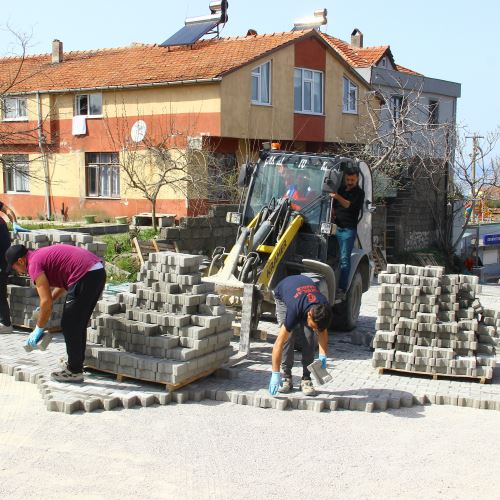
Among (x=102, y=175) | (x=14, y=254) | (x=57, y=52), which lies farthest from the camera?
(x=57, y=52)

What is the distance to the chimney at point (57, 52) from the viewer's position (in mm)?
29672

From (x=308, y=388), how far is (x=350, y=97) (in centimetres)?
2379

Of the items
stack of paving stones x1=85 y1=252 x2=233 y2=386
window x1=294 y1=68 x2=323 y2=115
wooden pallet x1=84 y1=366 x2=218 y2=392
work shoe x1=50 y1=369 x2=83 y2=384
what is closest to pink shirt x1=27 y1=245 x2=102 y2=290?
stack of paving stones x1=85 y1=252 x2=233 y2=386

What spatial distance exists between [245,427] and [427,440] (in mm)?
1800

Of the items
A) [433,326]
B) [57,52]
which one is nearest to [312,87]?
[57,52]

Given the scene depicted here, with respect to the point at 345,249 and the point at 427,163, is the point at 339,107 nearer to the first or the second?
the point at 427,163

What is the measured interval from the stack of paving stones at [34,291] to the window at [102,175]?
15819 mm

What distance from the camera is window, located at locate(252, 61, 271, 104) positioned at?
2517 cm

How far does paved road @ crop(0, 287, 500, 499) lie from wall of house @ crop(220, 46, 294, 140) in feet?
56.1

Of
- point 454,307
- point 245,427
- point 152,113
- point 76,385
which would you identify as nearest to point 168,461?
point 245,427

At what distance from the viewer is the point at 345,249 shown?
1099 cm

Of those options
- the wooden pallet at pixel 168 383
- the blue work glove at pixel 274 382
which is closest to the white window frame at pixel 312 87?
the wooden pallet at pixel 168 383

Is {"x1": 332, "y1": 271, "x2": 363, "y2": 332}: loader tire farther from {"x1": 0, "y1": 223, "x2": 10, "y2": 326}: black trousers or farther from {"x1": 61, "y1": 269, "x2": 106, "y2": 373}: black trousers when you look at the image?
{"x1": 0, "y1": 223, "x2": 10, "y2": 326}: black trousers

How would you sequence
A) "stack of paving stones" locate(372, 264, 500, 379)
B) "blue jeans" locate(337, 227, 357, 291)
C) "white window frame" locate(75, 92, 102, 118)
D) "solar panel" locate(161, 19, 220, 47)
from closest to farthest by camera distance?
"stack of paving stones" locate(372, 264, 500, 379), "blue jeans" locate(337, 227, 357, 291), "white window frame" locate(75, 92, 102, 118), "solar panel" locate(161, 19, 220, 47)
